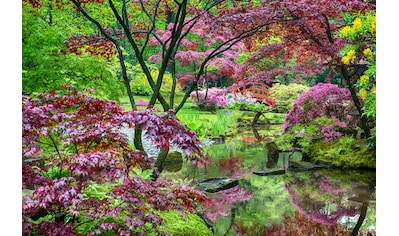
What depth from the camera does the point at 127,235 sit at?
5.78 ft

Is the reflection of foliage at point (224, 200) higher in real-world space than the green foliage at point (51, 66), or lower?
lower

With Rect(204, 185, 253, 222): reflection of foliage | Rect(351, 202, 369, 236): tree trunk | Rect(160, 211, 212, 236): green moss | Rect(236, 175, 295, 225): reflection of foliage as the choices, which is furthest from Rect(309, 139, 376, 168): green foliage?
Rect(160, 211, 212, 236): green moss

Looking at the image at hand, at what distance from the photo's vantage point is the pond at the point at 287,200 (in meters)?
3.36

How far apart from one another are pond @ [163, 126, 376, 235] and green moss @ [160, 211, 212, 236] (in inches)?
29.3

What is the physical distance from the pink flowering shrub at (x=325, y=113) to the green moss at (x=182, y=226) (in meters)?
3.94

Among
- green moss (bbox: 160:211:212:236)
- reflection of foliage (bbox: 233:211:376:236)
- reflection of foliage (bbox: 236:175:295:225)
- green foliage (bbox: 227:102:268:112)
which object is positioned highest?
green foliage (bbox: 227:102:268:112)

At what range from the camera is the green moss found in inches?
89.0

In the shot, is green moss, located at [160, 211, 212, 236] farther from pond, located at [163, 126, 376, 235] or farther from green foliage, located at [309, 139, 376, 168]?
green foliage, located at [309, 139, 376, 168]

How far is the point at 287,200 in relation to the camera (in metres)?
4.17

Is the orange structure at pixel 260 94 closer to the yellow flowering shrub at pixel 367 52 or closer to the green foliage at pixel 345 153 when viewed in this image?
the green foliage at pixel 345 153

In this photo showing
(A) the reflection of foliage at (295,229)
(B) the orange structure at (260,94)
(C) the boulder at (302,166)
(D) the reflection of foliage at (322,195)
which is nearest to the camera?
(A) the reflection of foliage at (295,229)

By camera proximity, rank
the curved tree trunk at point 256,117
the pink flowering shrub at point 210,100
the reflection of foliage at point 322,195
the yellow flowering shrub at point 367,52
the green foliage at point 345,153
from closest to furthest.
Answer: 1. the yellow flowering shrub at point 367,52
2. the reflection of foliage at point 322,195
3. the green foliage at point 345,153
4. the curved tree trunk at point 256,117
5. the pink flowering shrub at point 210,100

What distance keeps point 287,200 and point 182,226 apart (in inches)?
84.1

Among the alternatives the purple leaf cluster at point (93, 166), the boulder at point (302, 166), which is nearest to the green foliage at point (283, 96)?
the boulder at point (302, 166)
